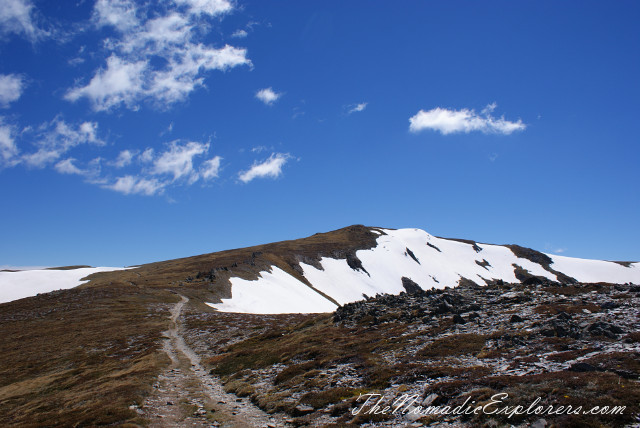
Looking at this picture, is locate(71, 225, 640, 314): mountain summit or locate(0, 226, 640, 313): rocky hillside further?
locate(0, 226, 640, 313): rocky hillside

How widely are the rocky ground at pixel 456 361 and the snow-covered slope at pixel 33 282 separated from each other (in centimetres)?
7642

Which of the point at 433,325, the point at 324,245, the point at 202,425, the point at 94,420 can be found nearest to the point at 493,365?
the point at 433,325

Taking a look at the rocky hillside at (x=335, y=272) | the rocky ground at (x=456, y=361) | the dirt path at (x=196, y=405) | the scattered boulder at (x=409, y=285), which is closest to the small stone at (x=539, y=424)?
the rocky ground at (x=456, y=361)

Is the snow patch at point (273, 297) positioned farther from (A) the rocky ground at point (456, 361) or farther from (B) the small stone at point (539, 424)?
(B) the small stone at point (539, 424)

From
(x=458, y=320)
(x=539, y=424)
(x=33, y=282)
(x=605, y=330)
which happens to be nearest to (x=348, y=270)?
(x=33, y=282)

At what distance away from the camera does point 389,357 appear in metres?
21.6

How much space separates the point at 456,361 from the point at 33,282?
363 feet

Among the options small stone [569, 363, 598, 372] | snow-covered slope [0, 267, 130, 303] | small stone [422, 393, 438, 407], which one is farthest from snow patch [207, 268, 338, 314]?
small stone [569, 363, 598, 372]

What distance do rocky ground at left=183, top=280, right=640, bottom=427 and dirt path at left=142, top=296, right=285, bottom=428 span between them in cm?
78

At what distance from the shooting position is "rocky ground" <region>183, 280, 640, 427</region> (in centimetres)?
1208

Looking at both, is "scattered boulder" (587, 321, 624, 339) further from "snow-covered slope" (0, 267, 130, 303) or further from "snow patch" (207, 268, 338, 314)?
"snow-covered slope" (0, 267, 130, 303)

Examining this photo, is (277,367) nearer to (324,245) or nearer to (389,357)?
(389,357)

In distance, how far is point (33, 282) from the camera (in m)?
90.4

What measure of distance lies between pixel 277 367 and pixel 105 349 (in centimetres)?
2556
